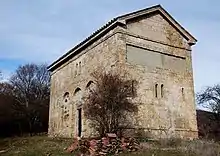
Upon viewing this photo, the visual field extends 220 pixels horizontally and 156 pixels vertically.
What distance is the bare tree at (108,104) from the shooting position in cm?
2036

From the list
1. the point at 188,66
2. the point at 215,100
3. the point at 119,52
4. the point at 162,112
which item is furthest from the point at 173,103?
the point at 215,100

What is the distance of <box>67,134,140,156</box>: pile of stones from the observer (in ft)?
56.2

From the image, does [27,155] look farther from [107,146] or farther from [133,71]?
[133,71]

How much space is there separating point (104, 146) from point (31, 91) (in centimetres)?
4036

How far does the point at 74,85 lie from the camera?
101 feet

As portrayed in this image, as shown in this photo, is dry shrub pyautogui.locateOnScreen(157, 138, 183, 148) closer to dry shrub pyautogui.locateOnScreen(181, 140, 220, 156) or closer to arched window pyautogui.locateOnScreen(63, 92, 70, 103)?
dry shrub pyautogui.locateOnScreen(181, 140, 220, 156)

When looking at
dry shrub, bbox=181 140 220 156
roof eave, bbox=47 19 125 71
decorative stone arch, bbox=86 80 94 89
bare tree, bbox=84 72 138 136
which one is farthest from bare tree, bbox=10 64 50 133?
dry shrub, bbox=181 140 220 156

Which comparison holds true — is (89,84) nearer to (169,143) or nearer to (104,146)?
(169,143)

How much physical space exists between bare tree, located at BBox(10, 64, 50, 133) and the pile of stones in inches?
1281

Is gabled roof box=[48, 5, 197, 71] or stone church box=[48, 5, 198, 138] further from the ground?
gabled roof box=[48, 5, 197, 71]

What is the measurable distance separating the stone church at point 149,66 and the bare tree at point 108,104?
8.79 feet

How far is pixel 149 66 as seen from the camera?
25391mm

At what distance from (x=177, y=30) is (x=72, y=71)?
10874mm

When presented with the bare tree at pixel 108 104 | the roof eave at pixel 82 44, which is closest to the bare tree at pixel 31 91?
the roof eave at pixel 82 44
